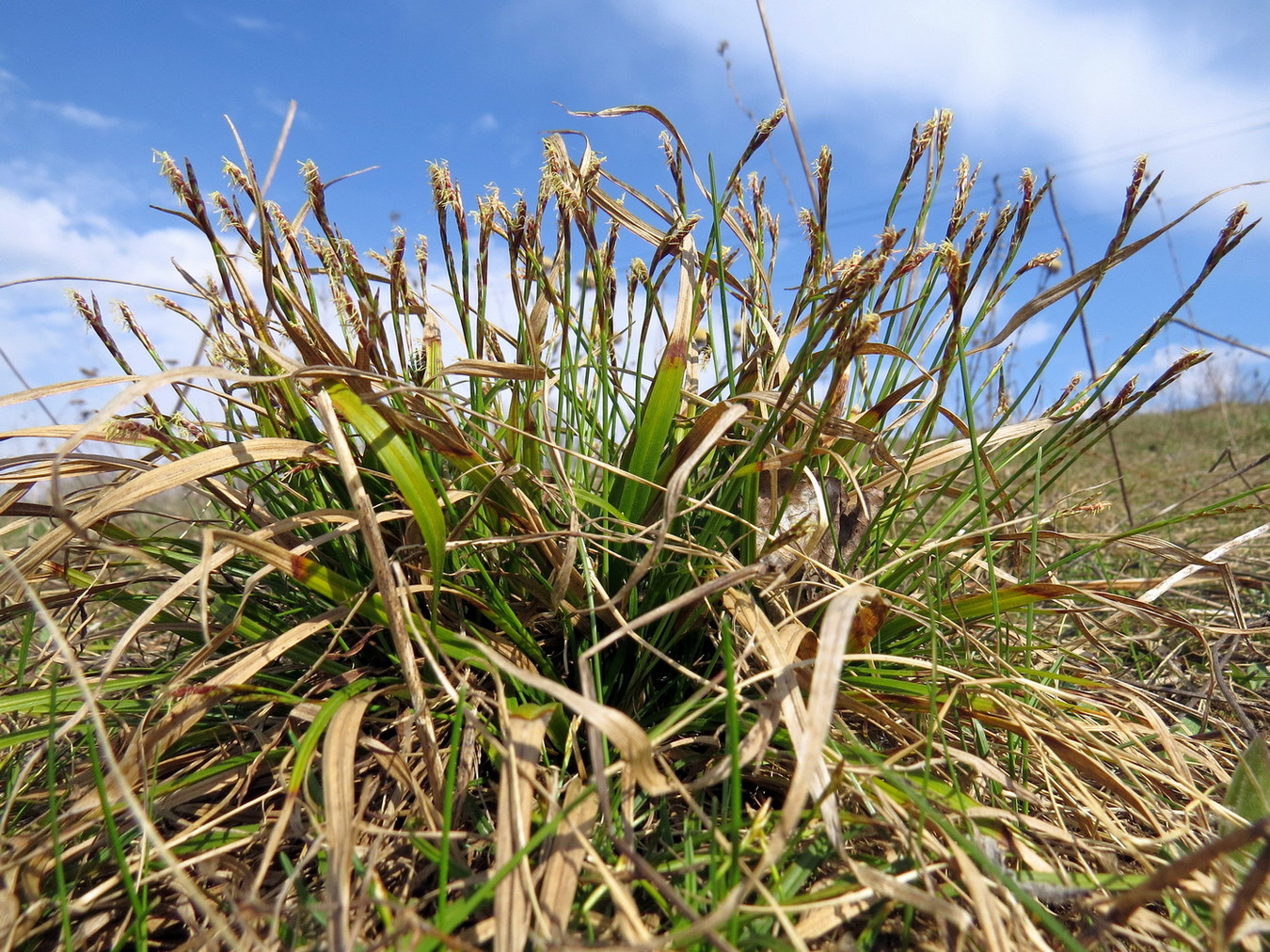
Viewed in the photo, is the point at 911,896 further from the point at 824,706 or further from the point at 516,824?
the point at 516,824

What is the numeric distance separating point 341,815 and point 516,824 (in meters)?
0.18

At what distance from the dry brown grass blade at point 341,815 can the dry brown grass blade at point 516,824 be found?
0.46 feet

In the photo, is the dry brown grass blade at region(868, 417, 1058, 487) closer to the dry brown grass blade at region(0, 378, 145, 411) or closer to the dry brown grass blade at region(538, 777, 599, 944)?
the dry brown grass blade at region(538, 777, 599, 944)

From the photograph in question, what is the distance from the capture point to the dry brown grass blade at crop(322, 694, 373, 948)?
66cm

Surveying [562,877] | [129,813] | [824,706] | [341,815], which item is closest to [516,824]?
[562,877]

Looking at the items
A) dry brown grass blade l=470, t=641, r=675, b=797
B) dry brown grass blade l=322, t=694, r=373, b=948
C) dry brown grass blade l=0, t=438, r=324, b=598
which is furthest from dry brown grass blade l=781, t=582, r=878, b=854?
dry brown grass blade l=0, t=438, r=324, b=598

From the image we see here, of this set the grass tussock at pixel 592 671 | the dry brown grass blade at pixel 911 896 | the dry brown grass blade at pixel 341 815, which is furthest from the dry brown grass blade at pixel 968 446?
the dry brown grass blade at pixel 341 815

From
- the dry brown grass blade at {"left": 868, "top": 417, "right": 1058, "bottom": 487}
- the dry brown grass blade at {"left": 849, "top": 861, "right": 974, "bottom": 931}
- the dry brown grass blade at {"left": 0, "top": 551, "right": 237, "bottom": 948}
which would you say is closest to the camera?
the dry brown grass blade at {"left": 0, "top": 551, "right": 237, "bottom": 948}

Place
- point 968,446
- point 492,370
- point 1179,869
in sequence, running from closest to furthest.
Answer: point 1179,869
point 492,370
point 968,446

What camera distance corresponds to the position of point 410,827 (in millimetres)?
862

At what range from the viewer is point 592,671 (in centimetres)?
109

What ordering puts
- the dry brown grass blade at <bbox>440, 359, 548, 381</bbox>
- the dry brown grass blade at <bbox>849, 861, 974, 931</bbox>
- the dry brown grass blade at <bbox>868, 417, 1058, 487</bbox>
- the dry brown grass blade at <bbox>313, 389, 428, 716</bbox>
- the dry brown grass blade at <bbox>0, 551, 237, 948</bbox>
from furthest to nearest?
the dry brown grass blade at <bbox>868, 417, 1058, 487</bbox> < the dry brown grass blade at <bbox>440, 359, 548, 381</bbox> < the dry brown grass blade at <bbox>313, 389, 428, 716</bbox> < the dry brown grass blade at <bbox>849, 861, 974, 931</bbox> < the dry brown grass blade at <bbox>0, 551, 237, 948</bbox>

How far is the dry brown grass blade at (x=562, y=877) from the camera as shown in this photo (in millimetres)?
729

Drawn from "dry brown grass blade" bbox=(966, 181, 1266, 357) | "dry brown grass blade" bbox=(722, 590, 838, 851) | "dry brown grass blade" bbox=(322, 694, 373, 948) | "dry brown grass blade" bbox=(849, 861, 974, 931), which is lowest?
"dry brown grass blade" bbox=(849, 861, 974, 931)
